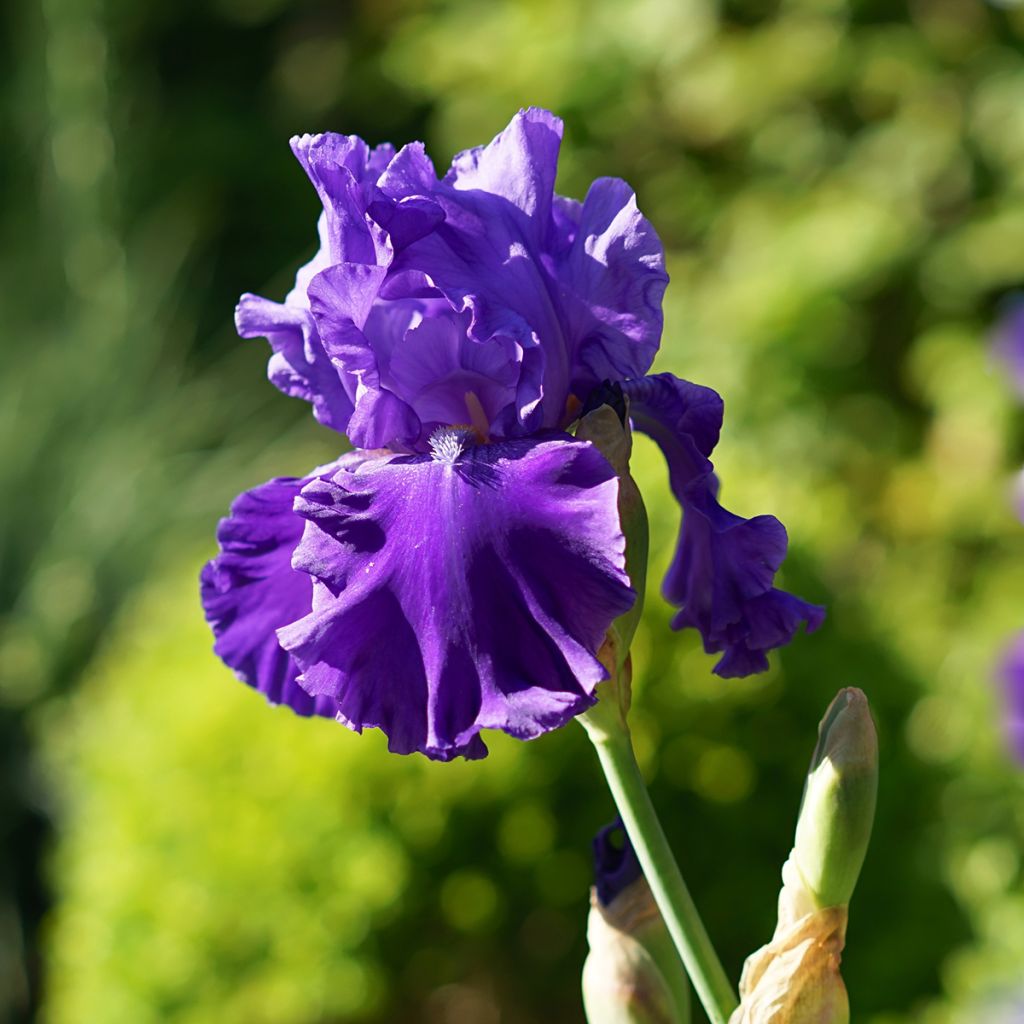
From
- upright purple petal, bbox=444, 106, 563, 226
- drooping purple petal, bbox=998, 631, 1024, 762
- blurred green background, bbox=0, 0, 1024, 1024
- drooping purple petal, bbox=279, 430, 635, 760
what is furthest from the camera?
blurred green background, bbox=0, 0, 1024, 1024

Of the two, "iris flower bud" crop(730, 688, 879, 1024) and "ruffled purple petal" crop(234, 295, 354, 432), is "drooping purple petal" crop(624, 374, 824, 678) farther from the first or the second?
"ruffled purple petal" crop(234, 295, 354, 432)

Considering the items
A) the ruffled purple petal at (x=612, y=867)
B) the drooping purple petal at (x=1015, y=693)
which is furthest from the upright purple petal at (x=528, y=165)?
the drooping purple petal at (x=1015, y=693)

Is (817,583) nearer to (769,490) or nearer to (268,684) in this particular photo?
(769,490)

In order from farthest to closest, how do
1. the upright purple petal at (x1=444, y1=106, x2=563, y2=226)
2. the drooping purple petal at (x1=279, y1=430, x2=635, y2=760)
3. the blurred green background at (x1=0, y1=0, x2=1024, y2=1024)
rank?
the blurred green background at (x1=0, y1=0, x2=1024, y2=1024)
the upright purple petal at (x1=444, y1=106, x2=563, y2=226)
the drooping purple petal at (x1=279, y1=430, x2=635, y2=760)

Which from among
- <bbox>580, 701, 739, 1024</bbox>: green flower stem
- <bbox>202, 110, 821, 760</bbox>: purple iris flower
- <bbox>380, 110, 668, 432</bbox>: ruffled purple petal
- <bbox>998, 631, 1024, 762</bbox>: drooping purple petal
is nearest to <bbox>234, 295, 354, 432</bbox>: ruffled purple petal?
<bbox>202, 110, 821, 760</bbox>: purple iris flower

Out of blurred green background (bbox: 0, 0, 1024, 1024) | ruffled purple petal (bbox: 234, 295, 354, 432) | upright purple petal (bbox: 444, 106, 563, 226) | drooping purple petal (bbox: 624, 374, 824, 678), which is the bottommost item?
blurred green background (bbox: 0, 0, 1024, 1024)

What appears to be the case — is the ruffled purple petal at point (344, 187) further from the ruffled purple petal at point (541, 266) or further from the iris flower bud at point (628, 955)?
the iris flower bud at point (628, 955)

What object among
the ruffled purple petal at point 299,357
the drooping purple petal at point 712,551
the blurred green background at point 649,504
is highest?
the ruffled purple petal at point 299,357
